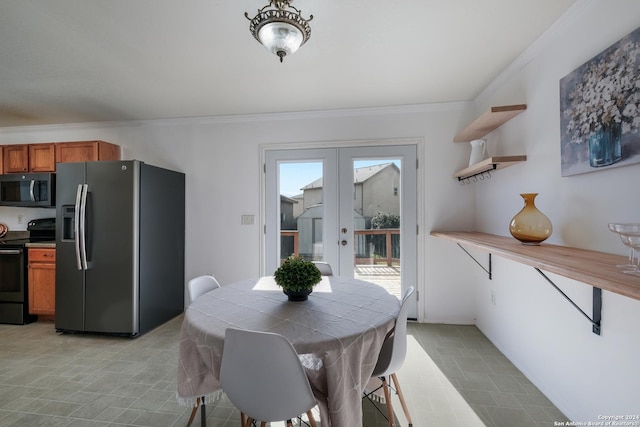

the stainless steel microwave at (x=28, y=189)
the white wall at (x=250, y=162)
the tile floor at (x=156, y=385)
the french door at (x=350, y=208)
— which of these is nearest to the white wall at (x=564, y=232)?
the tile floor at (x=156, y=385)

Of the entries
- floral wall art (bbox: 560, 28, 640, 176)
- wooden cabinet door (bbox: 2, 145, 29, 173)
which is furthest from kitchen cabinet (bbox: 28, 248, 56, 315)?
floral wall art (bbox: 560, 28, 640, 176)

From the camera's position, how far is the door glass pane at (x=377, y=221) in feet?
Result: 10.2

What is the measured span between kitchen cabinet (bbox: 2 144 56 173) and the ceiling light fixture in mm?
3653

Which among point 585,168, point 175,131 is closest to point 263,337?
point 585,168

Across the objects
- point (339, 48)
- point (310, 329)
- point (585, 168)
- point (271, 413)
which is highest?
point (339, 48)

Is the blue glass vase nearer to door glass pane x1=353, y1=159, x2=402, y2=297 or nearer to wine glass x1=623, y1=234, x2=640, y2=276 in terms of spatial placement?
wine glass x1=623, y1=234, x2=640, y2=276

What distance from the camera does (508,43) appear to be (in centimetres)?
193

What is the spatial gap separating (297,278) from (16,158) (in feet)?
14.2

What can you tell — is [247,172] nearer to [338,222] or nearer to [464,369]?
[338,222]

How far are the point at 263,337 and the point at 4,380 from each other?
2.56m

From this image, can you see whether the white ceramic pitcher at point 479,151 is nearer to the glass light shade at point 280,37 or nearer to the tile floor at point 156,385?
the tile floor at point 156,385

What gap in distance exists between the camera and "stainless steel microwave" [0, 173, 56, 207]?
3.21 metres

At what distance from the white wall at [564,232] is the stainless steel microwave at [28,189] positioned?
194 inches

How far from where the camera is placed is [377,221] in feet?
10.3
